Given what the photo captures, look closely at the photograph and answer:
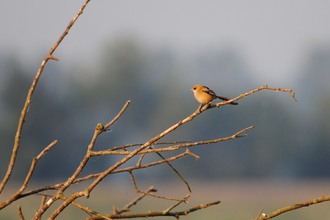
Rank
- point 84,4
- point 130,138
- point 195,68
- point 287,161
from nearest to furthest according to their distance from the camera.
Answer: point 84,4, point 130,138, point 287,161, point 195,68

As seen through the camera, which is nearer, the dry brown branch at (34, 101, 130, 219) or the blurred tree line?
the dry brown branch at (34, 101, 130, 219)

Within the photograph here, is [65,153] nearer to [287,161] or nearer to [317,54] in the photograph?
[287,161]

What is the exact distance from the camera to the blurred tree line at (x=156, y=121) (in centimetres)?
4716

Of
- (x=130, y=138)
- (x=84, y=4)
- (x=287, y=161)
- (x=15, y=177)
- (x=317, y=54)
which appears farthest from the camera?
(x=317, y=54)

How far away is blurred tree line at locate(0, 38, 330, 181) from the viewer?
4716cm

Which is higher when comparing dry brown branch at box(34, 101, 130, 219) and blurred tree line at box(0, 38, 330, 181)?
blurred tree line at box(0, 38, 330, 181)

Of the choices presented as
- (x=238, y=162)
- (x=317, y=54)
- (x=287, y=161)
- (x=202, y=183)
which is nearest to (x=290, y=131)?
(x=287, y=161)

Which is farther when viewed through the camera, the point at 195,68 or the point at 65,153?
the point at 195,68

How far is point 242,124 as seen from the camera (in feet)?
177

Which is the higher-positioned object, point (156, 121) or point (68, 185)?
point (156, 121)

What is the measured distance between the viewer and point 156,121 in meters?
51.6

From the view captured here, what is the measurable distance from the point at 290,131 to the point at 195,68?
24.3m

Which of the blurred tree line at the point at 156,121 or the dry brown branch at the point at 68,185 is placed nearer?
the dry brown branch at the point at 68,185

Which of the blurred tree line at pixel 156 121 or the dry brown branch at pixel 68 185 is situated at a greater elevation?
the blurred tree line at pixel 156 121
